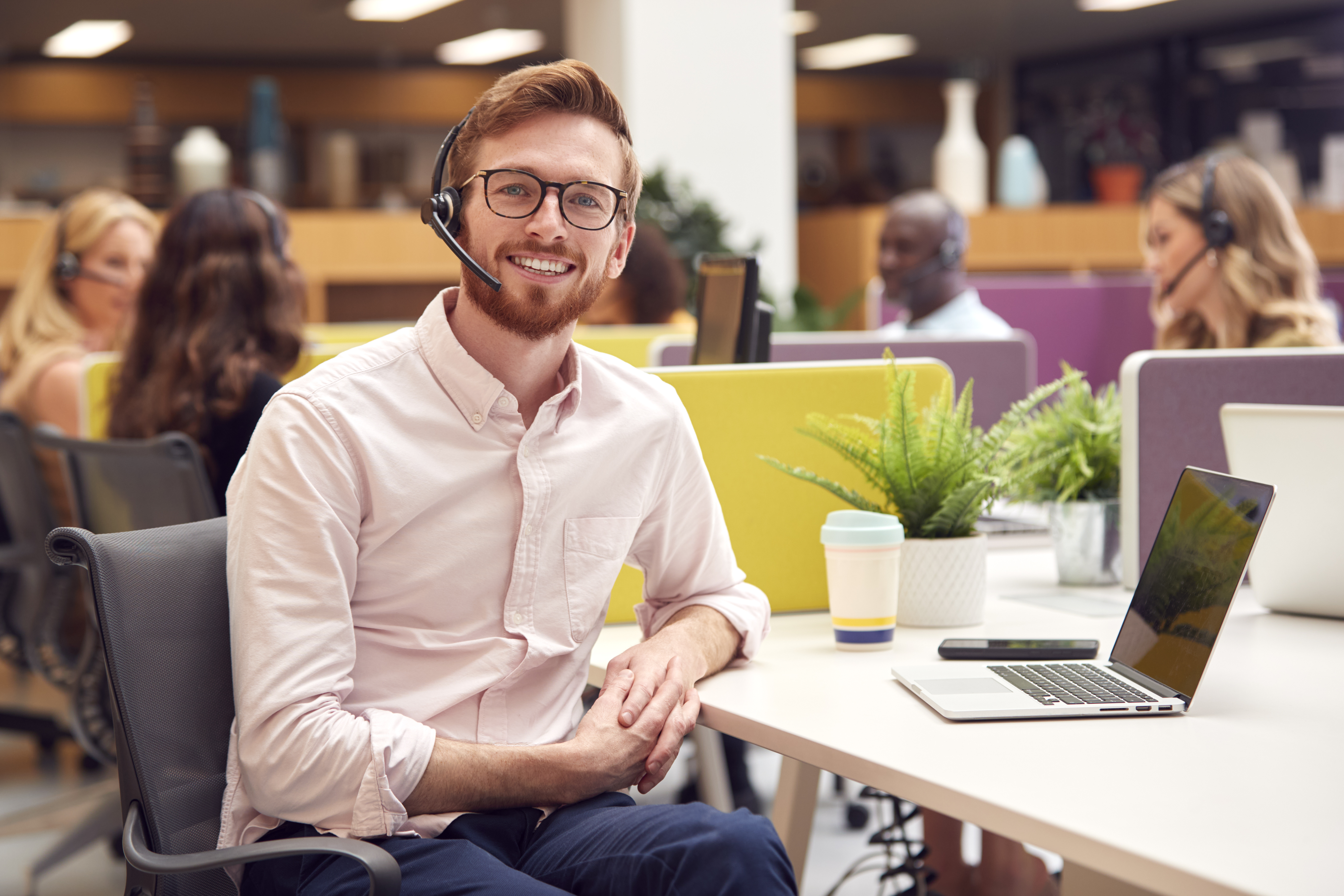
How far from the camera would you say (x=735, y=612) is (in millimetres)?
1413

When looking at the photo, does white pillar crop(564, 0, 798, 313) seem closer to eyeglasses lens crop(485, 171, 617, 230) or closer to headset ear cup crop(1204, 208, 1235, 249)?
headset ear cup crop(1204, 208, 1235, 249)

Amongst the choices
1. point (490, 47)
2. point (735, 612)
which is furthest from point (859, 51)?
point (735, 612)

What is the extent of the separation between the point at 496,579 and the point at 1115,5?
8.21 m

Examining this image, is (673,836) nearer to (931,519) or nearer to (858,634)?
(858,634)

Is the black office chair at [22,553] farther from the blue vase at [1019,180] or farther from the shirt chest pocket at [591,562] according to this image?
the blue vase at [1019,180]

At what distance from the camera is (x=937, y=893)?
2.00 metres

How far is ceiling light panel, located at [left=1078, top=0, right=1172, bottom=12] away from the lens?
825 centimetres

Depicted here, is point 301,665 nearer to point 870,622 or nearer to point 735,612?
point 735,612

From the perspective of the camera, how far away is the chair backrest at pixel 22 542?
8.80 ft

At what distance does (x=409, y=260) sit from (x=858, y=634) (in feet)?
15.8

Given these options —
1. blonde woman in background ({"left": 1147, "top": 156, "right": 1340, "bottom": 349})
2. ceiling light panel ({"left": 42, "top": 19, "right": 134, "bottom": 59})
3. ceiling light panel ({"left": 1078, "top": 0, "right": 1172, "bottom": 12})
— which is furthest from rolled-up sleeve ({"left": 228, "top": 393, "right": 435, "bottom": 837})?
ceiling light panel ({"left": 1078, "top": 0, "right": 1172, "bottom": 12})

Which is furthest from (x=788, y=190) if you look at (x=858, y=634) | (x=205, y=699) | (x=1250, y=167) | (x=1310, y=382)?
(x=205, y=699)

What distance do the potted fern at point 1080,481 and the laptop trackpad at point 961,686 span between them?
53 cm

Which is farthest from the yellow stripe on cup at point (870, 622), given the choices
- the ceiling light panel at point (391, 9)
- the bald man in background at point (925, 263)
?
the ceiling light panel at point (391, 9)
